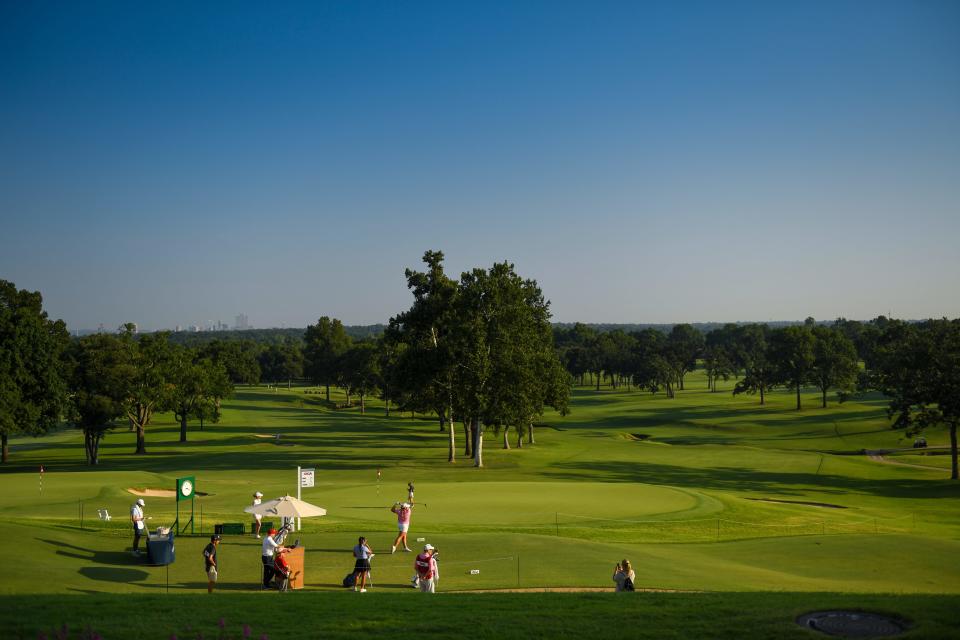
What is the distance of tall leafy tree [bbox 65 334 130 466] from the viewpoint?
221ft

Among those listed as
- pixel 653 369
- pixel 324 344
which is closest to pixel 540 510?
pixel 653 369

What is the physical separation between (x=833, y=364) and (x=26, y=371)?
107 m

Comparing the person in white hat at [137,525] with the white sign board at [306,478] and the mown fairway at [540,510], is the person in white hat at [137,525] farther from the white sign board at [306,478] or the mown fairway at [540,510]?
the white sign board at [306,478]

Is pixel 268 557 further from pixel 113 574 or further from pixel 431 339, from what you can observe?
pixel 431 339

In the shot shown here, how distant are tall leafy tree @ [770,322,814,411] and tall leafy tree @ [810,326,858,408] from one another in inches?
36.8

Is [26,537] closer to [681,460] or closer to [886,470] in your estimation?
[681,460]

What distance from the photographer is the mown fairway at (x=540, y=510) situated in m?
23.3

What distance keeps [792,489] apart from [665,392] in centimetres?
10767

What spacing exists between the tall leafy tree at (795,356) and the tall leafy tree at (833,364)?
3.07 feet

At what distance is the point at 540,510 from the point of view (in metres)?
38.0

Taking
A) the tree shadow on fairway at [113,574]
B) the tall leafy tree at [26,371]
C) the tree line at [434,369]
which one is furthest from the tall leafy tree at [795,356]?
the tree shadow on fairway at [113,574]

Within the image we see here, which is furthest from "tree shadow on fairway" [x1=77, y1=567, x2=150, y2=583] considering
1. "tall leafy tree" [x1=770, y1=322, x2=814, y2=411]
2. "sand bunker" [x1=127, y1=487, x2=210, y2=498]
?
"tall leafy tree" [x1=770, y1=322, x2=814, y2=411]

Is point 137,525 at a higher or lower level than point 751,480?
higher

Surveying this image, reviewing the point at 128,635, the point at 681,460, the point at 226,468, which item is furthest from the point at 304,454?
the point at 128,635
